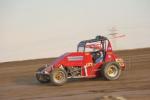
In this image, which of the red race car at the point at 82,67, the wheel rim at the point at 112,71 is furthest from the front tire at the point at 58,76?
the wheel rim at the point at 112,71

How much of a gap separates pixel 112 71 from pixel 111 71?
0.17 ft

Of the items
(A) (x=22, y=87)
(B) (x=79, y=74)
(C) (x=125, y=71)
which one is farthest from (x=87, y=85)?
(C) (x=125, y=71)

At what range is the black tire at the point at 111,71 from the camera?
19.5 metres

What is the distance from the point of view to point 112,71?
1983 cm

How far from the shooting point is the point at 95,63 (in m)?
19.9

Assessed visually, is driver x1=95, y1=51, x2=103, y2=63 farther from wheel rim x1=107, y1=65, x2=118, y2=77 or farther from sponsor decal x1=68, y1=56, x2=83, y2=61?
sponsor decal x1=68, y1=56, x2=83, y2=61

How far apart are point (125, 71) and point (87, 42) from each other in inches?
113

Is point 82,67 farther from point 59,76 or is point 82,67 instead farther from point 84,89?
point 84,89

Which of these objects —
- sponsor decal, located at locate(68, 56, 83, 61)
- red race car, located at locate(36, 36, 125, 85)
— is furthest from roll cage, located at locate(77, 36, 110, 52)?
sponsor decal, located at locate(68, 56, 83, 61)

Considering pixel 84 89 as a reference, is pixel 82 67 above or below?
above

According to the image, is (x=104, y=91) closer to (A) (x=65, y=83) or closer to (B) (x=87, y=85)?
(B) (x=87, y=85)

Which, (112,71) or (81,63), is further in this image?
(112,71)

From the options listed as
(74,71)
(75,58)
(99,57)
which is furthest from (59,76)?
(99,57)

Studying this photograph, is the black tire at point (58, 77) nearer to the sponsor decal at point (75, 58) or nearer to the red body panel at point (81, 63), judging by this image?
the red body panel at point (81, 63)
